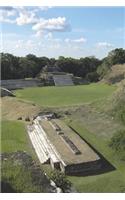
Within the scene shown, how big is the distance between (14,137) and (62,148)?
3743 millimetres

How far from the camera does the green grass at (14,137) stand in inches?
600

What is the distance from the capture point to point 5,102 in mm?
26031

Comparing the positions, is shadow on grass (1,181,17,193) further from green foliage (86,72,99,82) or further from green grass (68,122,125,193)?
green foliage (86,72,99,82)

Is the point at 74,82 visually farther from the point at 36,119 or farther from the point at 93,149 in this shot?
the point at 93,149

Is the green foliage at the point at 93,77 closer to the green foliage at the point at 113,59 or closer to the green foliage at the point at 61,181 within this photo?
the green foliage at the point at 113,59

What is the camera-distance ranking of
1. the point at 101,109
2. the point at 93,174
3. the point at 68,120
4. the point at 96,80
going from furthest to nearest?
1. the point at 96,80
2. the point at 101,109
3. the point at 68,120
4. the point at 93,174

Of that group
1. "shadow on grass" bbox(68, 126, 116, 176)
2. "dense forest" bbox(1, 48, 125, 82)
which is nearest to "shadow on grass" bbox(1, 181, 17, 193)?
"shadow on grass" bbox(68, 126, 116, 176)

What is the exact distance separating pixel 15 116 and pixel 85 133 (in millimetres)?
6388

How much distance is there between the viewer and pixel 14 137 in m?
17.3

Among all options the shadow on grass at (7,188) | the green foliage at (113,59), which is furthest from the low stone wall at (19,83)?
the shadow on grass at (7,188)

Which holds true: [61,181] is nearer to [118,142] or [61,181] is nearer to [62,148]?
[62,148]

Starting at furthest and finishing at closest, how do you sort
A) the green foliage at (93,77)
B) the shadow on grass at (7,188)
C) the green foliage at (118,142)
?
the green foliage at (93,77) → the green foliage at (118,142) → the shadow on grass at (7,188)

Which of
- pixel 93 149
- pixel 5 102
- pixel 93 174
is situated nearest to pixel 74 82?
pixel 5 102

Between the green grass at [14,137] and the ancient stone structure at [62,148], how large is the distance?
12.7 inches
